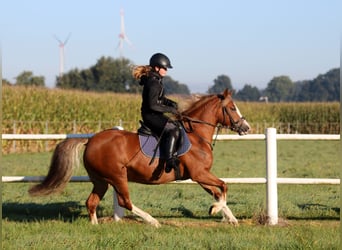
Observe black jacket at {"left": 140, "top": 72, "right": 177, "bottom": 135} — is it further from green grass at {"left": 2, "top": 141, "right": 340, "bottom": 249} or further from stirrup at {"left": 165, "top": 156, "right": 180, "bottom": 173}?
green grass at {"left": 2, "top": 141, "right": 340, "bottom": 249}

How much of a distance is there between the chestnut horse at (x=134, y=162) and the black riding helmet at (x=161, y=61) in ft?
2.90

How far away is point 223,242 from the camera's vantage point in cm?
687

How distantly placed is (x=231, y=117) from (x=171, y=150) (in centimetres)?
125

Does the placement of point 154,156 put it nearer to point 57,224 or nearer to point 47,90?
point 57,224

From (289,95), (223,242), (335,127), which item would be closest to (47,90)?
(335,127)

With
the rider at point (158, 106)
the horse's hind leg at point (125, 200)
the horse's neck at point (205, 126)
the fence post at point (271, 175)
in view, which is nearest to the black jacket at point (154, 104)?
the rider at point (158, 106)

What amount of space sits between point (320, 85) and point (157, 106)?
12954 centimetres

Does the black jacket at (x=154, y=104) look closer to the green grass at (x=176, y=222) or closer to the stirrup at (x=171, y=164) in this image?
the stirrup at (x=171, y=164)

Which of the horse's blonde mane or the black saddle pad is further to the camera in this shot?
the horse's blonde mane

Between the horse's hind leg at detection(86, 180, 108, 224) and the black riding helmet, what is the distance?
1993 mm

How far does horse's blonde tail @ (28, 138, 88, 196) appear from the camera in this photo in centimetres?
909

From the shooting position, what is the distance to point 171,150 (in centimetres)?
847

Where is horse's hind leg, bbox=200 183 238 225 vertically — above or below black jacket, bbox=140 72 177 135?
below

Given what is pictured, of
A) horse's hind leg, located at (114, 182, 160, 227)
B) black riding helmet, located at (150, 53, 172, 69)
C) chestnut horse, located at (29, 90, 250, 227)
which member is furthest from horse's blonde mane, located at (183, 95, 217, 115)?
horse's hind leg, located at (114, 182, 160, 227)
